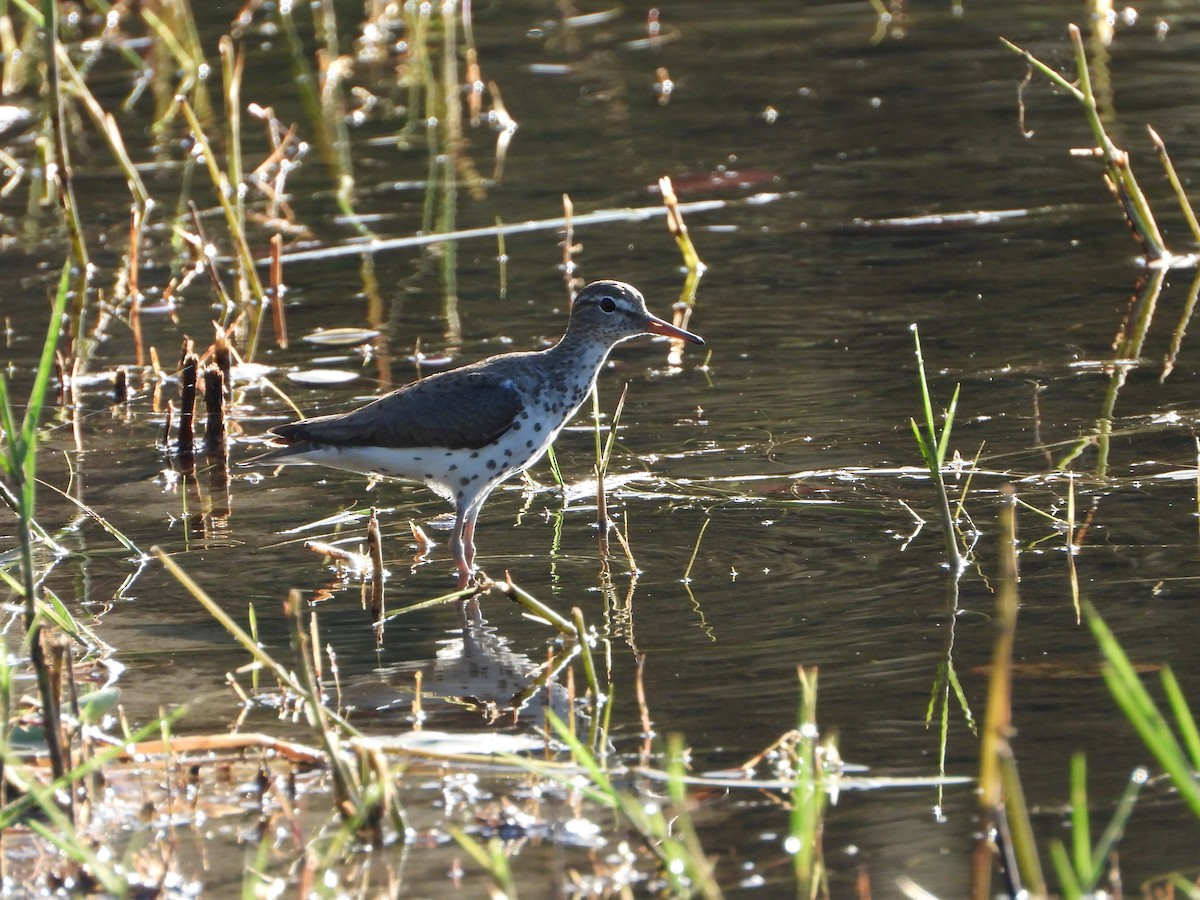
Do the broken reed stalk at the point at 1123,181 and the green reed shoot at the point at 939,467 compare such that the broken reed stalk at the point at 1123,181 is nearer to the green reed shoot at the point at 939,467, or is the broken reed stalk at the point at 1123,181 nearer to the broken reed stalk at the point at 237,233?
the green reed shoot at the point at 939,467

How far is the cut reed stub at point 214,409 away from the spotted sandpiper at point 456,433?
37.1 inches

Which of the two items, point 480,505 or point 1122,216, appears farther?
point 1122,216

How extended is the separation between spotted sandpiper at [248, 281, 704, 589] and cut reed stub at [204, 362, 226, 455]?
0.94 meters

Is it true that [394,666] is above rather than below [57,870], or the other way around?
below

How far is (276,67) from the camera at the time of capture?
54.1 ft

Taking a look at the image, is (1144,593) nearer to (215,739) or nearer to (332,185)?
(215,739)

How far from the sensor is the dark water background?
5.35 meters

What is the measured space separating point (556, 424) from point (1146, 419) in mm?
2642

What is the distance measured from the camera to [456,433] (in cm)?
725

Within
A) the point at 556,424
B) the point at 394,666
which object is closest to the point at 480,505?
the point at 556,424

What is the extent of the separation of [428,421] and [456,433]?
142mm

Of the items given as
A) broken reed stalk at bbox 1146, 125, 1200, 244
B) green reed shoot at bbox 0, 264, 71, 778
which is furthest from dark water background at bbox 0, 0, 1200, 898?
green reed shoot at bbox 0, 264, 71, 778

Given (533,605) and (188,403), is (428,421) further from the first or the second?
(533,605)

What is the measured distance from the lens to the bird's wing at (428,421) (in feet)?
23.8
